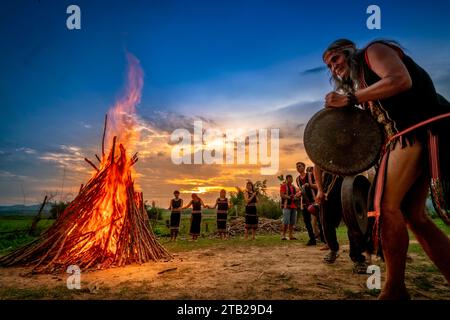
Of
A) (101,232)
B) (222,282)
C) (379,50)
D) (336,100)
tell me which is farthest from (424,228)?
(101,232)

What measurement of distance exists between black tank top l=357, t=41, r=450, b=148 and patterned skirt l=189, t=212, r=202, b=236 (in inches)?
364

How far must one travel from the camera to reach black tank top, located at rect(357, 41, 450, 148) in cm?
261

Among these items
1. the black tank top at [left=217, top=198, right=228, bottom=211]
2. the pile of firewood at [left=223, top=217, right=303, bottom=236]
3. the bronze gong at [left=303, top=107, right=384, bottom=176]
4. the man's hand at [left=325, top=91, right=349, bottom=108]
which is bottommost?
the pile of firewood at [left=223, top=217, right=303, bottom=236]

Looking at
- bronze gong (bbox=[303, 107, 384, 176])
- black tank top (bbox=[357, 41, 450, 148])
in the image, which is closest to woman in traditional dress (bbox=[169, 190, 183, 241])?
bronze gong (bbox=[303, 107, 384, 176])

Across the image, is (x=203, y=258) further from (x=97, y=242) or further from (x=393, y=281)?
(x=393, y=281)

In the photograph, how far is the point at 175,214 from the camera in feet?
36.7

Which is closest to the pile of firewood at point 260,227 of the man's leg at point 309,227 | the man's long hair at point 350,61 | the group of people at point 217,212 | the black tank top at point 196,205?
the group of people at point 217,212

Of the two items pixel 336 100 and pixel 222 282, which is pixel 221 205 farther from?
pixel 336 100

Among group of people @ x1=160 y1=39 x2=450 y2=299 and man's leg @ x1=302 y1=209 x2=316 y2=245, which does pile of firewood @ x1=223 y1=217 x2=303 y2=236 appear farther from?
group of people @ x1=160 y1=39 x2=450 y2=299

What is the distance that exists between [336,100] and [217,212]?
10.0m

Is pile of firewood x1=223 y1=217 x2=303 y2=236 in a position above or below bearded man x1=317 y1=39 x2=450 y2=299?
below

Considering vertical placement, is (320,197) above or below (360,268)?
above

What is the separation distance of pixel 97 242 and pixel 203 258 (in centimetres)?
209

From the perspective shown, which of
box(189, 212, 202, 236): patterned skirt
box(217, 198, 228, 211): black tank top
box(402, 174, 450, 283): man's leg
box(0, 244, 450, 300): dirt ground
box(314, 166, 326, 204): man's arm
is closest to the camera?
box(402, 174, 450, 283): man's leg
